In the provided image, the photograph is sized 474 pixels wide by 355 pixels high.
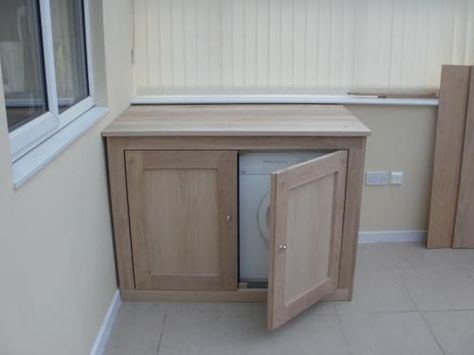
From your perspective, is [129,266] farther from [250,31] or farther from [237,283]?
[250,31]

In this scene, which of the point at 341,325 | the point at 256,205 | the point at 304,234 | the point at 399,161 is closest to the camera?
the point at 304,234

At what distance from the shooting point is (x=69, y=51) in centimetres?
227

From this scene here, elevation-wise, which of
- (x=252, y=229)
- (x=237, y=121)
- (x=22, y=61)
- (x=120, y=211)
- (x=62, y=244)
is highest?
(x=22, y=61)

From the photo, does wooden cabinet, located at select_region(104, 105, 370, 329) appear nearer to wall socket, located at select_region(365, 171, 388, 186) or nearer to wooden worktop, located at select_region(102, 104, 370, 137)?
wooden worktop, located at select_region(102, 104, 370, 137)

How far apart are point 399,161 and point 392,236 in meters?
0.47

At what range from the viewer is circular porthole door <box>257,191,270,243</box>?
261cm

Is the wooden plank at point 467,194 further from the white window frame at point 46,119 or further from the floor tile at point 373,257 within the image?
the white window frame at point 46,119

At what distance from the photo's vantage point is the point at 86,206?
7.20ft

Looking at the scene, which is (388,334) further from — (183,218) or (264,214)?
(183,218)

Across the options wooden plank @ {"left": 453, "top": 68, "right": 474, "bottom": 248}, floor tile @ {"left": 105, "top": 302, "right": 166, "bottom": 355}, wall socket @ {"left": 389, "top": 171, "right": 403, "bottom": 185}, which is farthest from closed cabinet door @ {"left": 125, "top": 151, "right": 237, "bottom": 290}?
wooden plank @ {"left": 453, "top": 68, "right": 474, "bottom": 248}

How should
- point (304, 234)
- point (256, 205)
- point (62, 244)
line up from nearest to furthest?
1. point (62, 244)
2. point (304, 234)
3. point (256, 205)

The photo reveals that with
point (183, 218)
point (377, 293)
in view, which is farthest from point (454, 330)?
point (183, 218)

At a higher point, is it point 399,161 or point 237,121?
point 237,121

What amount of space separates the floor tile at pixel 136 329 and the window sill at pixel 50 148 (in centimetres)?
94
